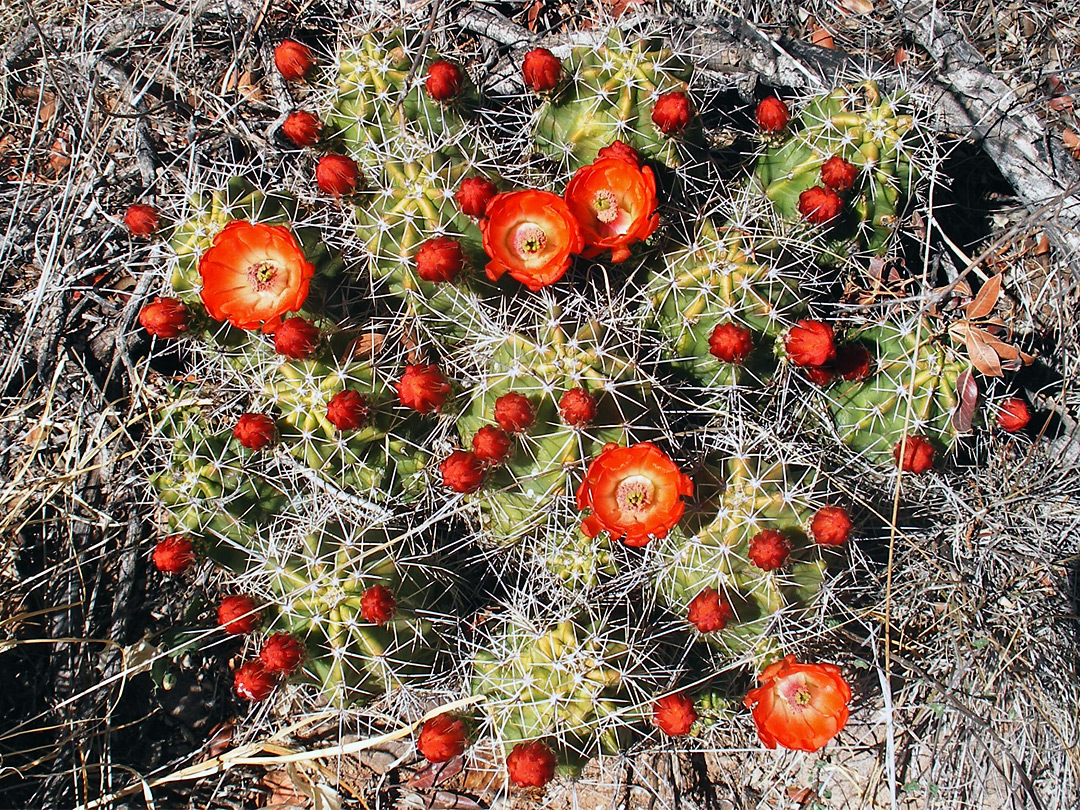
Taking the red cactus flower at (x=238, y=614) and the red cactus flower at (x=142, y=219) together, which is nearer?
the red cactus flower at (x=238, y=614)

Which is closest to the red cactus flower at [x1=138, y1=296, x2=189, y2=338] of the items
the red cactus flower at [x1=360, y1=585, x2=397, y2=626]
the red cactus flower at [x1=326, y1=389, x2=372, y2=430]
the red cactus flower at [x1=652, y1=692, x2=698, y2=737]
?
the red cactus flower at [x1=326, y1=389, x2=372, y2=430]

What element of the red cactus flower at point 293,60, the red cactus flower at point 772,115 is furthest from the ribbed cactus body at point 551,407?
the red cactus flower at point 293,60

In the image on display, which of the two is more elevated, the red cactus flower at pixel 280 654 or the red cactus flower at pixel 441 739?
the red cactus flower at pixel 280 654

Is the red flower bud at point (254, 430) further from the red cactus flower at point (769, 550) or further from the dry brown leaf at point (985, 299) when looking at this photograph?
the dry brown leaf at point (985, 299)

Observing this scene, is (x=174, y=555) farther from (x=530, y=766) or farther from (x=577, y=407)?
(x=577, y=407)

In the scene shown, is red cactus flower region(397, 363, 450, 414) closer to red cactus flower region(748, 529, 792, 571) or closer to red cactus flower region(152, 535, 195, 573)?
red cactus flower region(152, 535, 195, 573)

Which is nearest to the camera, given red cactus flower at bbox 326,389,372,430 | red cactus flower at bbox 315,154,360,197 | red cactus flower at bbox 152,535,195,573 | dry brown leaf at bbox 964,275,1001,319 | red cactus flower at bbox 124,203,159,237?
red cactus flower at bbox 326,389,372,430

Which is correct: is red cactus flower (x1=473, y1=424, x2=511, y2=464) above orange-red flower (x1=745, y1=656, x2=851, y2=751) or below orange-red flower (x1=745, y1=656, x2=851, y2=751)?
above
